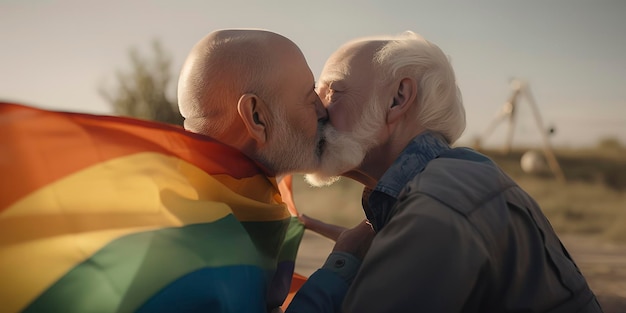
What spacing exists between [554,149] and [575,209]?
15.8 feet

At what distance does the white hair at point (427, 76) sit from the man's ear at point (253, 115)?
538mm

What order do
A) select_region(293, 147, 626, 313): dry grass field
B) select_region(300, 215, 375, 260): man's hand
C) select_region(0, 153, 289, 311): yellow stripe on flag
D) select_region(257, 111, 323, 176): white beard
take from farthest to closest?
select_region(293, 147, 626, 313): dry grass field < select_region(257, 111, 323, 176): white beard < select_region(300, 215, 375, 260): man's hand < select_region(0, 153, 289, 311): yellow stripe on flag

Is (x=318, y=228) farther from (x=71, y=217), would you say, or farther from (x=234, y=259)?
(x=71, y=217)

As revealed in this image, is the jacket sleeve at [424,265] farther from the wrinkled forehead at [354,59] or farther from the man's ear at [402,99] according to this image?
the wrinkled forehead at [354,59]

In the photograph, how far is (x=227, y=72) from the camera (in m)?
2.59

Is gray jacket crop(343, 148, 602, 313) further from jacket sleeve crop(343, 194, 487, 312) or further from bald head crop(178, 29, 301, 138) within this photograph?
bald head crop(178, 29, 301, 138)

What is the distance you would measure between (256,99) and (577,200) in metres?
14.9

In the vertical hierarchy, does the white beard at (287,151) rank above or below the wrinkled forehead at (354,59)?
below

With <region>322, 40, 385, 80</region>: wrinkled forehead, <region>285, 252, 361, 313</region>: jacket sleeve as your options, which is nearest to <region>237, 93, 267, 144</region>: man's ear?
<region>322, 40, 385, 80</region>: wrinkled forehead

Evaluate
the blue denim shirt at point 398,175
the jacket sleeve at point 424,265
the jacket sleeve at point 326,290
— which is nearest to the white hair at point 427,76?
the blue denim shirt at point 398,175

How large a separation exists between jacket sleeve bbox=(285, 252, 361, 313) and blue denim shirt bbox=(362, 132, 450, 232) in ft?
0.70

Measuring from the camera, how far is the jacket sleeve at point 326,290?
2248mm

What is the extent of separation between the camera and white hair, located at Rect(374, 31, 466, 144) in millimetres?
2795

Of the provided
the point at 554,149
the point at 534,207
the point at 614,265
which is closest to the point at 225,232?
the point at 534,207
